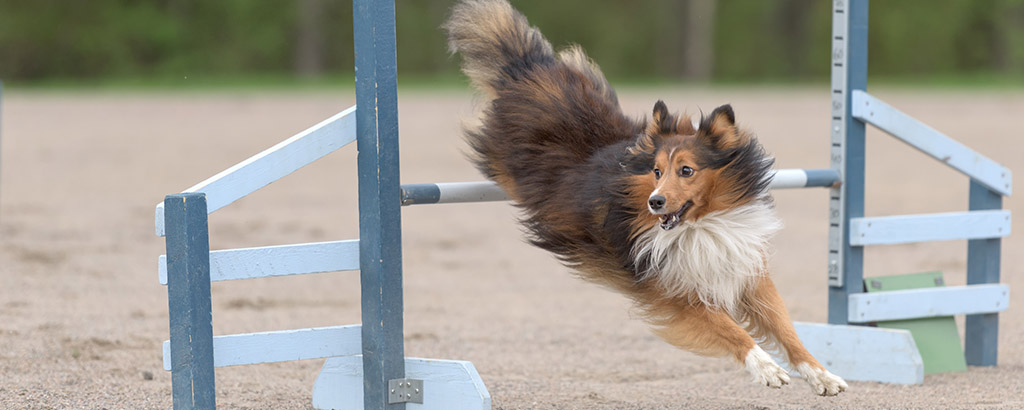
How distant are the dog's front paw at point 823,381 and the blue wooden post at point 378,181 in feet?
4.91

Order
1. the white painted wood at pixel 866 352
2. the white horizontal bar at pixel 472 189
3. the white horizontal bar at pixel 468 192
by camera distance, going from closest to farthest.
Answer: the white horizontal bar at pixel 472 189
the white horizontal bar at pixel 468 192
the white painted wood at pixel 866 352

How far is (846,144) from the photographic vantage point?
5.25 meters

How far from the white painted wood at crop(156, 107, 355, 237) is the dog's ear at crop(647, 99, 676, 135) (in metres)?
1.12

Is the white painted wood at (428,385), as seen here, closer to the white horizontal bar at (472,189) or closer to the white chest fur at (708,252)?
the white horizontal bar at (472,189)

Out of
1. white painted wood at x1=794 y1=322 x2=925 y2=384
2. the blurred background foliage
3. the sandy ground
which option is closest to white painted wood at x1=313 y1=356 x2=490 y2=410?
the sandy ground

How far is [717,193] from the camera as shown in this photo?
414 centimetres

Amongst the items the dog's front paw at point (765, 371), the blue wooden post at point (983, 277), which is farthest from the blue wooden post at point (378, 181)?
the blue wooden post at point (983, 277)

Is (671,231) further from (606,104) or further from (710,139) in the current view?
(606,104)

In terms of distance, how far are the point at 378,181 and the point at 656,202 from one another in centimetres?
98

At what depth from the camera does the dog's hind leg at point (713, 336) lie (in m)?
3.92

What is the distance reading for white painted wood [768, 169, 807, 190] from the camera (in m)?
4.77

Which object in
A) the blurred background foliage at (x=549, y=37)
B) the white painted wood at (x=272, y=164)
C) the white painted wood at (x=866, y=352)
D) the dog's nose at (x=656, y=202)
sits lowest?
the white painted wood at (x=866, y=352)

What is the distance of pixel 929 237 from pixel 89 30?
111 feet

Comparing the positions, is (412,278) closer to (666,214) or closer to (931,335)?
(931,335)
